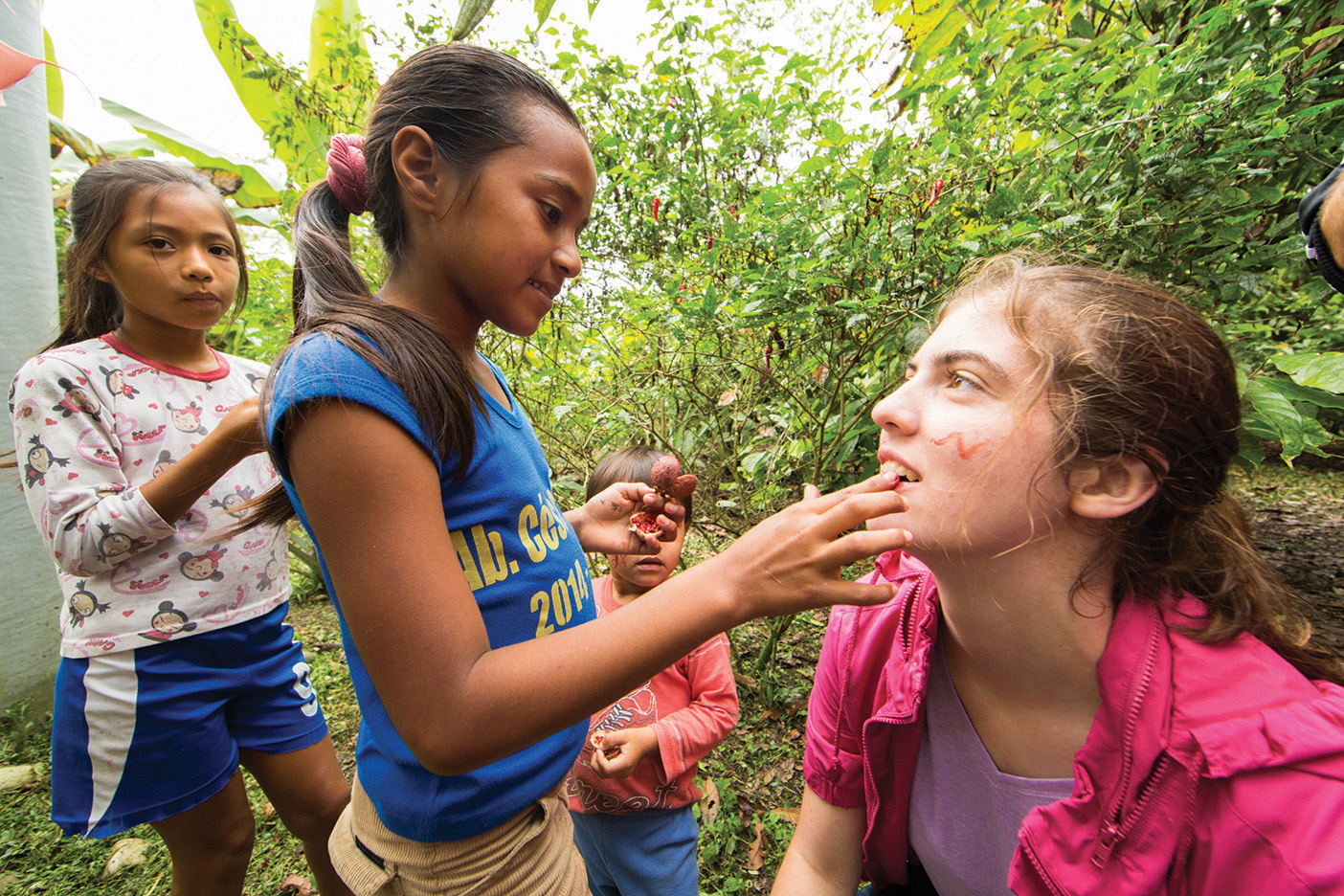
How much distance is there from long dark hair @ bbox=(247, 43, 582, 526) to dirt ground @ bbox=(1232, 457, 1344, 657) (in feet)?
10.1

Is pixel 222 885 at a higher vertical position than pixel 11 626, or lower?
higher

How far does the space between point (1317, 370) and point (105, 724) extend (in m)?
3.70

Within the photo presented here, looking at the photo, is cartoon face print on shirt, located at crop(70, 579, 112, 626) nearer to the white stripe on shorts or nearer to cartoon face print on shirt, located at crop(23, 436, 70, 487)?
the white stripe on shorts

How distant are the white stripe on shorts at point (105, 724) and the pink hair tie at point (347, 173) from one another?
52.3 inches

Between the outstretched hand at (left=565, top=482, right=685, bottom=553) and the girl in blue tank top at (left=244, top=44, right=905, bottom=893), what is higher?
the girl in blue tank top at (left=244, top=44, right=905, bottom=893)

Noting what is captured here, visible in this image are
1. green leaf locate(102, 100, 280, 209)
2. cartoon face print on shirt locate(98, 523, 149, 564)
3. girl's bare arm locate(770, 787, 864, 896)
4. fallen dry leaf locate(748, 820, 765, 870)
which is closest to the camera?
girl's bare arm locate(770, 787, 864, 896)

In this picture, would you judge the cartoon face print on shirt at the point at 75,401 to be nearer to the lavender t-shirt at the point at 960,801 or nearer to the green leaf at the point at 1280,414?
the lavender t-shirt at the point at 960,801

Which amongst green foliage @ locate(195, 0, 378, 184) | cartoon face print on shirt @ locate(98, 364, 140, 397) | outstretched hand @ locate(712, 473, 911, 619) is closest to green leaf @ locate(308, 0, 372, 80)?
green foliage @ locate(195, 0, 378, 184)

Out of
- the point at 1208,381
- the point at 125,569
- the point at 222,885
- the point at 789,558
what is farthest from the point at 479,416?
the point at 222,885

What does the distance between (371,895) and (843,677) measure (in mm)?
1031

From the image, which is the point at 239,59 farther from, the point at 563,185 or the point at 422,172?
the point at 563,185

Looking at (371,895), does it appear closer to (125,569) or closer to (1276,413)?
(125,569)

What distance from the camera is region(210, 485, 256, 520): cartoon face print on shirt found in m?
1.73

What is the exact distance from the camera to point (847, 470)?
2900 mm
